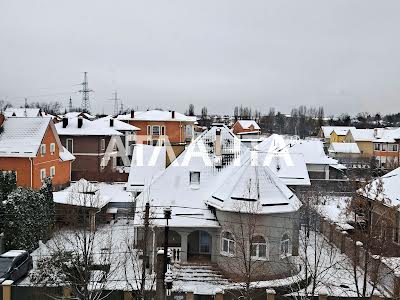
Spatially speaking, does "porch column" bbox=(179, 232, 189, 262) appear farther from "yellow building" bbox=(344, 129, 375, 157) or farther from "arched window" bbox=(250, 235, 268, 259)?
"yellow building" bbox=(344, 129, 375, 157)

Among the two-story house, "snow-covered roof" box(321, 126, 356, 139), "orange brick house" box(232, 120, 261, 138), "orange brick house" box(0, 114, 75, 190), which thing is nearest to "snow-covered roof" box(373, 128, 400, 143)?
"snow-covered roof" box(321, 126, 356, 139)

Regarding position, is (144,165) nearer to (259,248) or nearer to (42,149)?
(42,149)

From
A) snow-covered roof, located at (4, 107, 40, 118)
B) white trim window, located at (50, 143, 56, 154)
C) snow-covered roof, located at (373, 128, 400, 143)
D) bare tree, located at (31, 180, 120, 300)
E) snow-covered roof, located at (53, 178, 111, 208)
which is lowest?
bare tree, located at (31, 180, 120, 300)

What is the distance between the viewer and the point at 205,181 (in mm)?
18797

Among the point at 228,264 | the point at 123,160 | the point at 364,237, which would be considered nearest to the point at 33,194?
the point at 228,264

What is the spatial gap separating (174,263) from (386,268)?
712 centimetres

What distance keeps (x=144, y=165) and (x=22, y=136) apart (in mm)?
7707

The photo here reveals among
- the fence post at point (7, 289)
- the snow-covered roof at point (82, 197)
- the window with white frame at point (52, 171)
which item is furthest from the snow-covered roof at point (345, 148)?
the fence post at point (7, 289)

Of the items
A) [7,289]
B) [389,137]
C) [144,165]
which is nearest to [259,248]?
[7,289]

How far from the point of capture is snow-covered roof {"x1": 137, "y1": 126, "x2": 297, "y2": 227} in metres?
16.8

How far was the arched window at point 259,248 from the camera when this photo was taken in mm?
15969

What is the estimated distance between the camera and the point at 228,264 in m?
16.2

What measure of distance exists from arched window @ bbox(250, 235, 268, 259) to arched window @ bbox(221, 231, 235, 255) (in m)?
0.77

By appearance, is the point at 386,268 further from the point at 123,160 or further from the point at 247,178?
the point at 123,160
